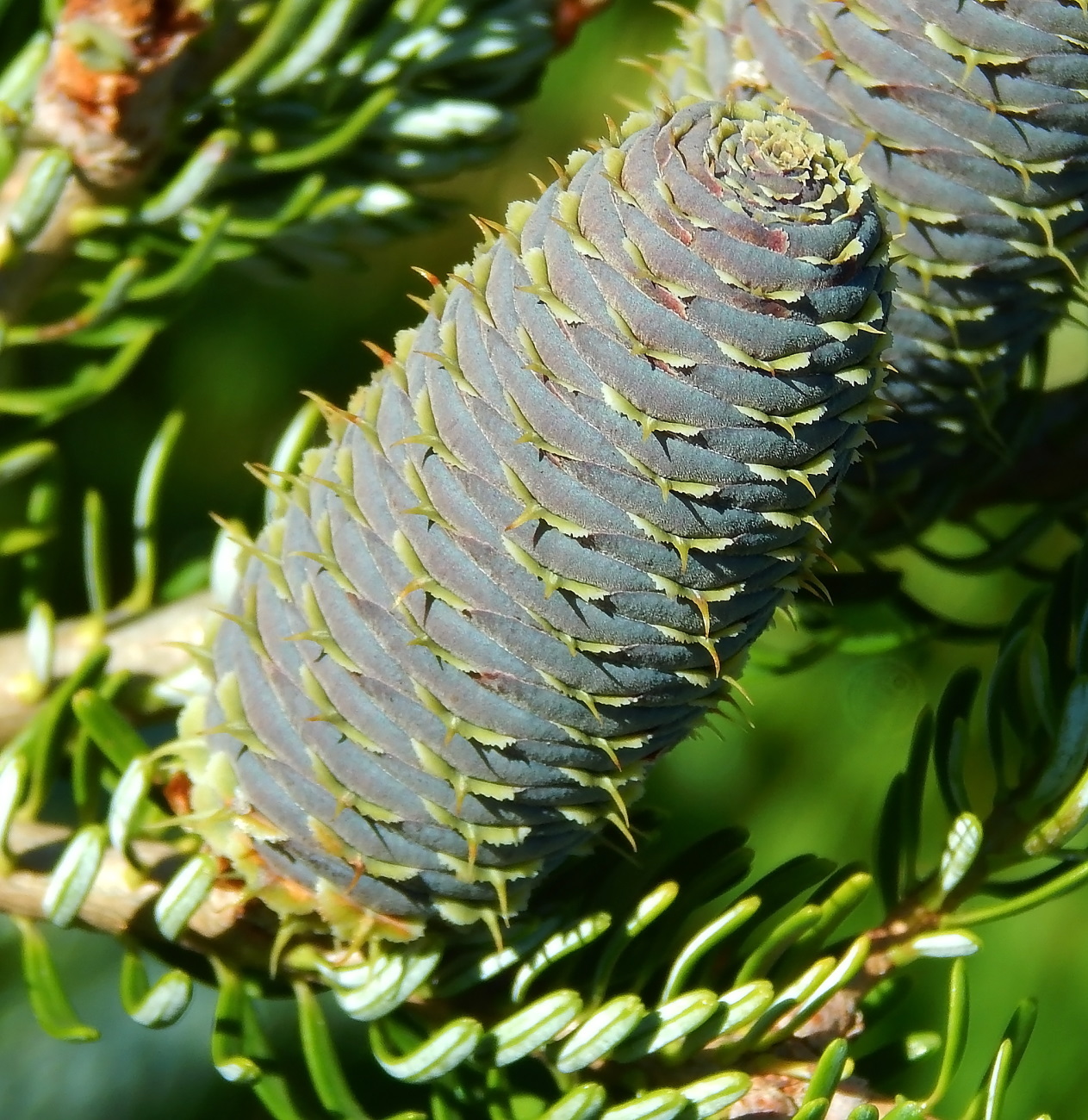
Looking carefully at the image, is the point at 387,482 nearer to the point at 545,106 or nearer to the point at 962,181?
the point at 962,181

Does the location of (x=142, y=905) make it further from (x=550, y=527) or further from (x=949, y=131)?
(x=949, y=131)

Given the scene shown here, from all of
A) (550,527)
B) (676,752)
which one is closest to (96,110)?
(550,527)

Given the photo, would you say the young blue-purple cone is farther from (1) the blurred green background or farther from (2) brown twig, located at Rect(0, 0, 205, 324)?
(1) the blurred green background

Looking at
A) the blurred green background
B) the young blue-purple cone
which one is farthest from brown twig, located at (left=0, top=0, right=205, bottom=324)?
the blurred green background

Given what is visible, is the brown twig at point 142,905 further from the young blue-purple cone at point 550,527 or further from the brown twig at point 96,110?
the brown twig at point 96,110

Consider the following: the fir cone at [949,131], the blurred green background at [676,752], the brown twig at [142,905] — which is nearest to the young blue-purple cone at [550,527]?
the brown twig at [142,905]

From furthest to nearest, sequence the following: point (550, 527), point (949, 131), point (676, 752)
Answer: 1. point (676, 752)
2. point (949, 131)
3. point (550, 527)
